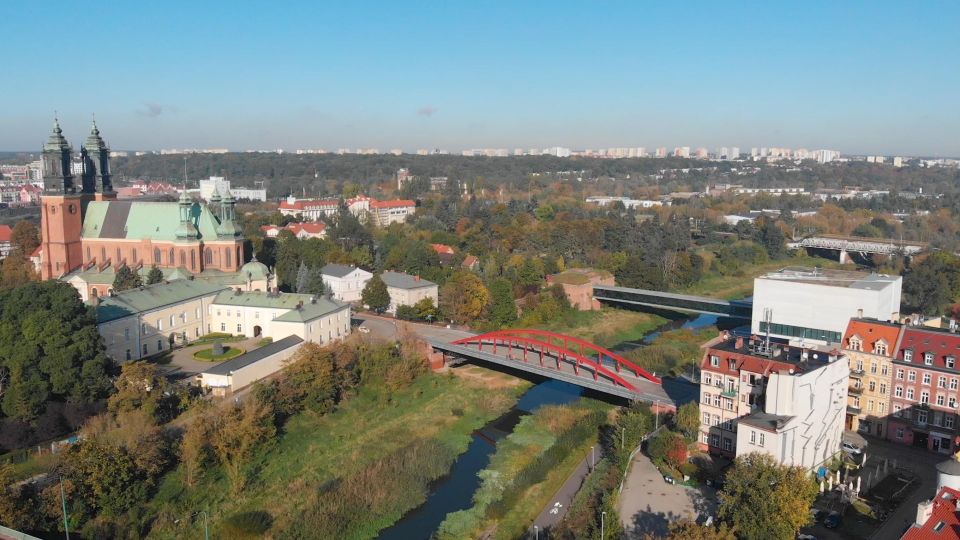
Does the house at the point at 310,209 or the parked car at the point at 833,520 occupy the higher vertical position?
the house at the point at 310,209

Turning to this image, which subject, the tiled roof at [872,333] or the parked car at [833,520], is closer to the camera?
the parked car at [833,520]

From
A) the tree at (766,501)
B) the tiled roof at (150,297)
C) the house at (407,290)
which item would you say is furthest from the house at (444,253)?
the tree at (766,501)

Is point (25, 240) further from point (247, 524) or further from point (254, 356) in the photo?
point (247, 524)

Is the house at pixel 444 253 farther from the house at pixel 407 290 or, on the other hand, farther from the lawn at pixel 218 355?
the lawn at pixel 218 355

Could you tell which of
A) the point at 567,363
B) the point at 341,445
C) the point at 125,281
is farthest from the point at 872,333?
the point at 125,281

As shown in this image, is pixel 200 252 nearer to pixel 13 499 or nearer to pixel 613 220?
pixel 13 499
